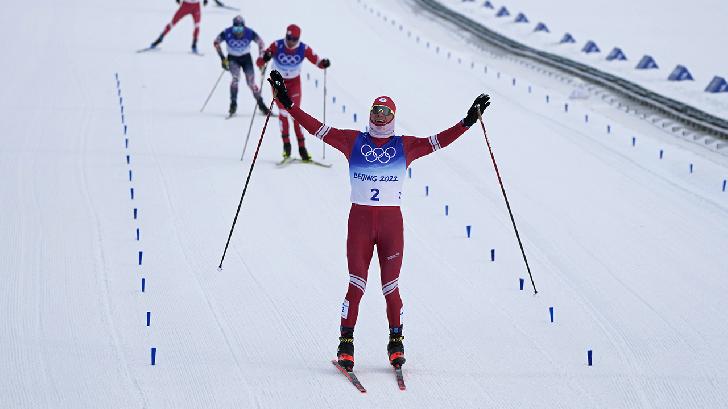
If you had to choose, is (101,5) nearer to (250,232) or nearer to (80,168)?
(80,168)

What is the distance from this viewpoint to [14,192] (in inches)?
507

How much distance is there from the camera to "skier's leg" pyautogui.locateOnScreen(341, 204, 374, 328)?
7.80 metres

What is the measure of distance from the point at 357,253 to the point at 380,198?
0.43 m

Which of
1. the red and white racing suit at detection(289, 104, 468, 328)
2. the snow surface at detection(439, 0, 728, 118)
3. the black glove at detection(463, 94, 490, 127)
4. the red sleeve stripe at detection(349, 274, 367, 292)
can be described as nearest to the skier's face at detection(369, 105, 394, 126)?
the red and white racing suit at detection(289, 104, 468, 328)

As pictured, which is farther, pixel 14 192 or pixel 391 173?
pixel 14 192

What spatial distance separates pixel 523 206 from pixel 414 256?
239 cm

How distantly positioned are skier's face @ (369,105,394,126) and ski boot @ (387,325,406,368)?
1509 mm

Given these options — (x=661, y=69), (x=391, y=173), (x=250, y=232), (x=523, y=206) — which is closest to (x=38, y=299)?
(x=250, y=232)

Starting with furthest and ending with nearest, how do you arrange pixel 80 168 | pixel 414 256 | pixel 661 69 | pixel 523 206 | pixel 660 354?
pixel 661 69
pixel 80 168
pixel 523 206
pixel 414 256
pixel 660 354

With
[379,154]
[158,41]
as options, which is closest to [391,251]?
[379,154]

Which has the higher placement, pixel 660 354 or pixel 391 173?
pixel 391 173

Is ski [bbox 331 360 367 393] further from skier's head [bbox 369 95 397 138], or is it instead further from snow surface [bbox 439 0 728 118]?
snow surface [bbox 439 0 728 118]

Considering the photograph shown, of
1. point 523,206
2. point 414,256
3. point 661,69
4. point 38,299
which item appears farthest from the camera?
point 661,69

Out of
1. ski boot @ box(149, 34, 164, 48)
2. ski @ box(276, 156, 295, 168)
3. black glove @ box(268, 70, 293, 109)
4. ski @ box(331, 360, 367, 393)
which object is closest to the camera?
ski @ box(331, 360, 367, 393)
